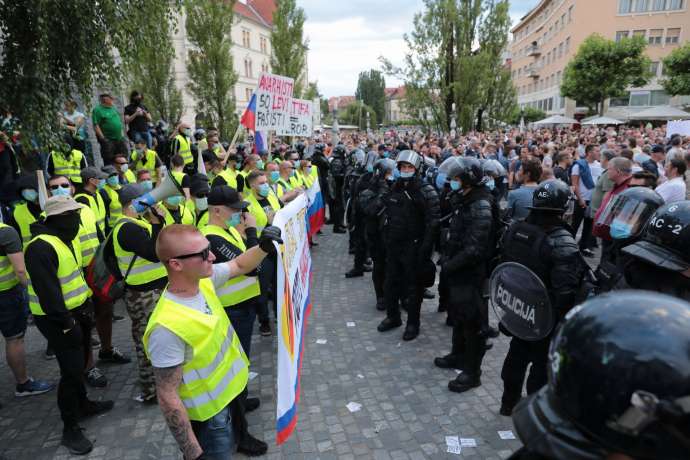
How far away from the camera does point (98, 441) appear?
3775mm

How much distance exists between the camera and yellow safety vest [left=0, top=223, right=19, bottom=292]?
13.1 ft

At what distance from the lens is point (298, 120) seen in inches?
374

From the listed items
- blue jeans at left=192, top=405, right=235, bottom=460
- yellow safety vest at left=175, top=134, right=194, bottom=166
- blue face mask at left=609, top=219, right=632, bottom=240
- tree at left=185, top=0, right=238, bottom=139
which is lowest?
blue jeans at left=192, top=405, right=235, bottom=460

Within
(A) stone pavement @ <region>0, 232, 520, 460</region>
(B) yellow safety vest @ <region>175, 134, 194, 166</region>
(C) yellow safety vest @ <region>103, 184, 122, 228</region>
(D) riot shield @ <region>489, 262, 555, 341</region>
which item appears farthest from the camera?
(B) yellow safety vest @ <region>175, 134, 194, 166</region>

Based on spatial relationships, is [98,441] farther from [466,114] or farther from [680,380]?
[466,114]

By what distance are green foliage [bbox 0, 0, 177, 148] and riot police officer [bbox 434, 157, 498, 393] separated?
4.44 metres

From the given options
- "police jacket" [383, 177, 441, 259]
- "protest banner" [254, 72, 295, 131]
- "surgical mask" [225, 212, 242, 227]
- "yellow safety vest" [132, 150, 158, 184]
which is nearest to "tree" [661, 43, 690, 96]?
"protest banner" [254, 72, 295, 131]

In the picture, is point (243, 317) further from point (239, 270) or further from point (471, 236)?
point (471, 236)

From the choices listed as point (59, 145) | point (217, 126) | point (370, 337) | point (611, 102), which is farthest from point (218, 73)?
point (611, 102)

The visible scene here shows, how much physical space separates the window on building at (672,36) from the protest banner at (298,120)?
55.8 meters

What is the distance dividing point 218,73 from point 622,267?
22.9 m

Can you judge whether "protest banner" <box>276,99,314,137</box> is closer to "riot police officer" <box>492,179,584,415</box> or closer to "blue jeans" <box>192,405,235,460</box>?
"riot police officer" <box>492,179,584,415</box>

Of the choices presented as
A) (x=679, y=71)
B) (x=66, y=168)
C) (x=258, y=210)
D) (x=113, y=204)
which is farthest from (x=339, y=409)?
(x=679, y=71)

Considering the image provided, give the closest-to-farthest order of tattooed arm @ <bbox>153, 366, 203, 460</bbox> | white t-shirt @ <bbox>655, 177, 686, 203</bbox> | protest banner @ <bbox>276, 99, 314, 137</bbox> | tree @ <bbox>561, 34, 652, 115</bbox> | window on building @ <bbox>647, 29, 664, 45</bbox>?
tattooed arm @ <bbox>153, 366, 203, 460</bbox> < white t-shirt @ <bbox>655, 177, 686, 203</bbox> < protest banner @ <bbox>276, 99, 314, 137</bbox> < tree @ <bbox>561, 34, 652, 115</bbox> < window on building @ <bbox>647, 29, 664, 45</bbox>
